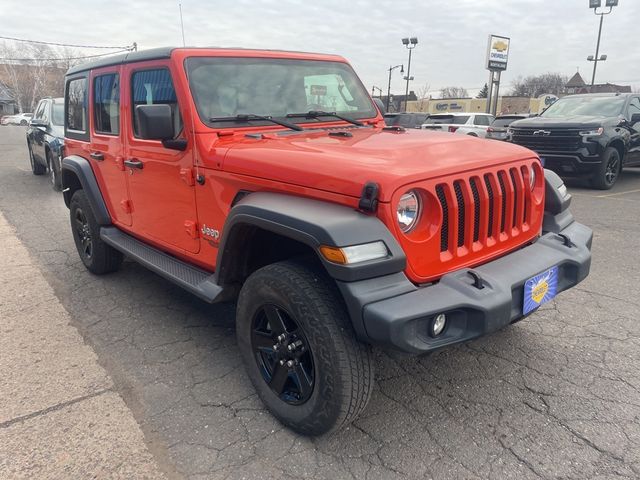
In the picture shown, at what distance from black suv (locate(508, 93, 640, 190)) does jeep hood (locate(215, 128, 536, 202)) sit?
6.93 meters

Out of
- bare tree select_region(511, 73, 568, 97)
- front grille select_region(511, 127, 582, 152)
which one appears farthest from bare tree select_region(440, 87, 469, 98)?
front grille select_region(511, 127, 582, 152)

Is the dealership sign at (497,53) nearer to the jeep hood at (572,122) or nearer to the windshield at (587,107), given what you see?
the windshield at (587,107)

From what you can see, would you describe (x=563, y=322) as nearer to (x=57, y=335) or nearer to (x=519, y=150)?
(x=519, y=150)

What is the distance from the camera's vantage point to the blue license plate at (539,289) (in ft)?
7.99

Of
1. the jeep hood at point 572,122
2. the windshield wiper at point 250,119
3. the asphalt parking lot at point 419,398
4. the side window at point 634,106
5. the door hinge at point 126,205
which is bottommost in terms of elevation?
the asphalt parking lot at point 419,398

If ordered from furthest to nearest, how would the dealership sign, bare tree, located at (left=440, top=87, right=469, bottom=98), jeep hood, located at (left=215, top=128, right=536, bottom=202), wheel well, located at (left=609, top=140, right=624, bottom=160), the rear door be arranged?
bare tree, located at (left=440, top=87, right=469, bottom=98) < the dealership sign < wheel well, located at (left=609, top=140, right=624, bottom=160) < the rear door < jeep hood, located at (left=215, top=128, right=536, bottom=202)

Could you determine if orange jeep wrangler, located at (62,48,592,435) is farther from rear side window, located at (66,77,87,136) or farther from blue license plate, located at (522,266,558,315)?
rear side window, located at (66,77,87,136)

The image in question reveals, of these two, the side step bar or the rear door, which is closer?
the side step bar

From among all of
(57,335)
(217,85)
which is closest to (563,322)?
(217,85)

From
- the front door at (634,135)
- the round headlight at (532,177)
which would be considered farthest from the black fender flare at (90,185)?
the front door at (634,135)

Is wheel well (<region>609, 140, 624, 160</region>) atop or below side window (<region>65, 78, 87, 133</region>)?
below

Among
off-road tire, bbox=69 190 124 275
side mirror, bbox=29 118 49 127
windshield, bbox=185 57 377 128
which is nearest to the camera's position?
windshield, bbox=185 57 377 128

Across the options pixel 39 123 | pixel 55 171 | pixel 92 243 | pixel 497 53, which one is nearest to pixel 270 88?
pixel 92 243

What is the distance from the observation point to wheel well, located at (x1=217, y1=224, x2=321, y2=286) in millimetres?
2664
